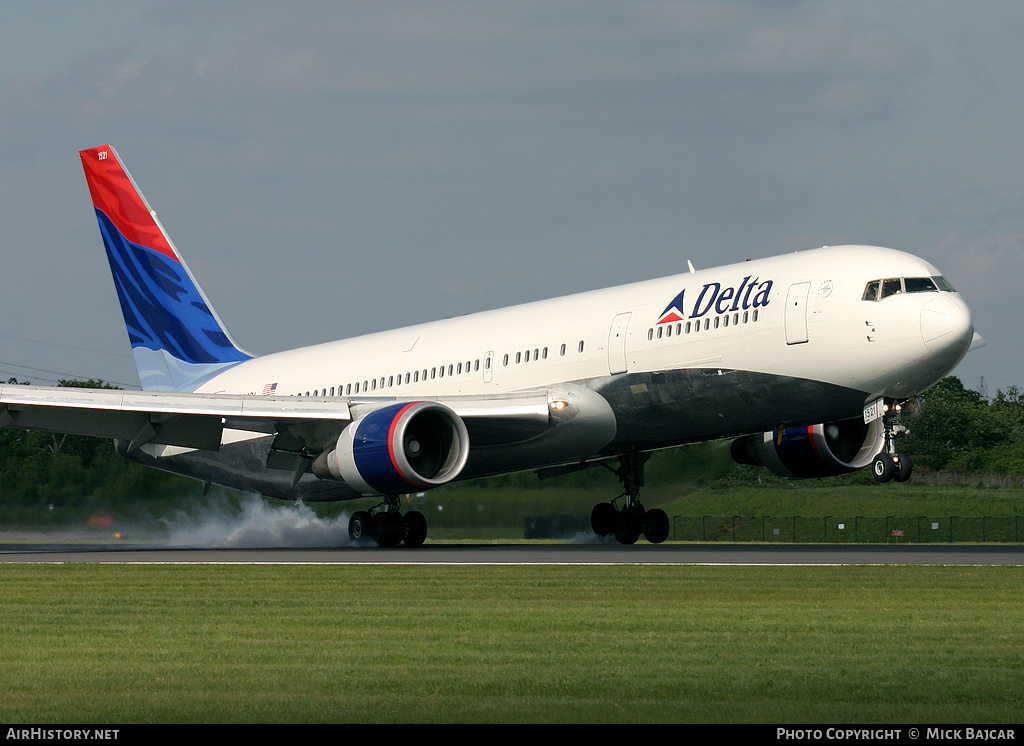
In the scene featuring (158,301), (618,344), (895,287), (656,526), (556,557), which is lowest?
(556,557)

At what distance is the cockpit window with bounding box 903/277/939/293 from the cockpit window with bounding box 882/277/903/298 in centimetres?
11

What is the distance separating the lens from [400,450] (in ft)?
81.9

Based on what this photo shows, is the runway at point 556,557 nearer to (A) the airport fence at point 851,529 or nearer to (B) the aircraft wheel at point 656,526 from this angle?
(B) the aircraft wheel at point 656,526

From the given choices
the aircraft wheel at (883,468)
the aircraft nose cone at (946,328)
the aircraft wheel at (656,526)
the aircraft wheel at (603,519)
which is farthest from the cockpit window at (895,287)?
the aircraft wheel at (603,519)

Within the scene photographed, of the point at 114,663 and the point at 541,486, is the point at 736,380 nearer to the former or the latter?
the point at 541,486

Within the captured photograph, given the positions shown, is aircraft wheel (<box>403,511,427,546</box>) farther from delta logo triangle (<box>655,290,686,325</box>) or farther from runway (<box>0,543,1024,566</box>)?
delta logo triangle (<box>655,290,686,325</box>)

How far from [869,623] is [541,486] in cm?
2071

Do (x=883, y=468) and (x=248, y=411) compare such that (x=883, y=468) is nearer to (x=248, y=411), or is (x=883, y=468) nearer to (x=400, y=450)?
(x=400, y=450)

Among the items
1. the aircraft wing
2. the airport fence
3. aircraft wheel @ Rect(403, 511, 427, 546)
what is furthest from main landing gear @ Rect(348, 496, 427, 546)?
the airport fence

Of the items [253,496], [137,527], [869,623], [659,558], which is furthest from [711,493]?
[869,623]

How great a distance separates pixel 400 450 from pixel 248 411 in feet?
13.7

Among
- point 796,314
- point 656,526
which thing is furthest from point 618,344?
point 656,526

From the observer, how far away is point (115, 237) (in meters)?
38.3

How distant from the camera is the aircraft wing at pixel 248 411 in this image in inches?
1075
